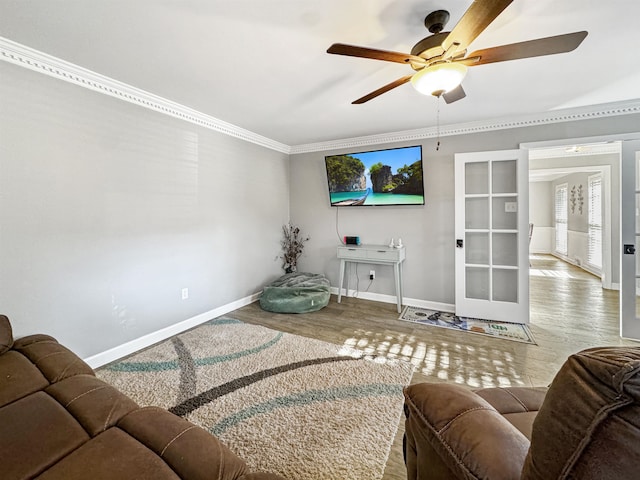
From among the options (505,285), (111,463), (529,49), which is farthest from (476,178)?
(111,463)

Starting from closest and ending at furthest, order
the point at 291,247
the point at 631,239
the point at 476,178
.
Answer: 1. the point at 631,239
2. the point at 476,178
3. the point at 291,247

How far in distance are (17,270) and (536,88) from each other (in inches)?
178

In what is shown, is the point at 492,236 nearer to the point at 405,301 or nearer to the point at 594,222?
the point at 405,301

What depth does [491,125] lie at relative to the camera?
3445 millimetres

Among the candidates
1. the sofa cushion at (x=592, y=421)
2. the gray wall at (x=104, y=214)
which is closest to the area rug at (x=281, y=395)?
the gray wall at (x=104, y=214)

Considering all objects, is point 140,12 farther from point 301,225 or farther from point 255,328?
point 301,225

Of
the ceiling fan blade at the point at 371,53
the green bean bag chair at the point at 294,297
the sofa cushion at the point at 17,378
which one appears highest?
the ceiling fan blade at the point at 371,53

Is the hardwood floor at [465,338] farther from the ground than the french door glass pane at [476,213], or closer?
closer

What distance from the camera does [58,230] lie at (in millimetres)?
2168

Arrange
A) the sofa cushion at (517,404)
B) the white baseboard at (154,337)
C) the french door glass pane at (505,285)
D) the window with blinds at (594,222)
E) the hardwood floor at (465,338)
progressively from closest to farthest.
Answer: the sofa cushion at (517,404) → the hardwood floor at (465,338) → the white baseboard at (154,337) → the french door glass pane at (505,285) → the window with blinds at (594,222)

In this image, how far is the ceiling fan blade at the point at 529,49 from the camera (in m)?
1.39

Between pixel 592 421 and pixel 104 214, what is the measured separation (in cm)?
310

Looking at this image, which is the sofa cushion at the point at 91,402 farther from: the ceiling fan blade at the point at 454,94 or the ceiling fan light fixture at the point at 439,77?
the ceiling fan blade at the point at 454,94

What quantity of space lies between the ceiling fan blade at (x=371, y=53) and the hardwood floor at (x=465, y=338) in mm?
2189
